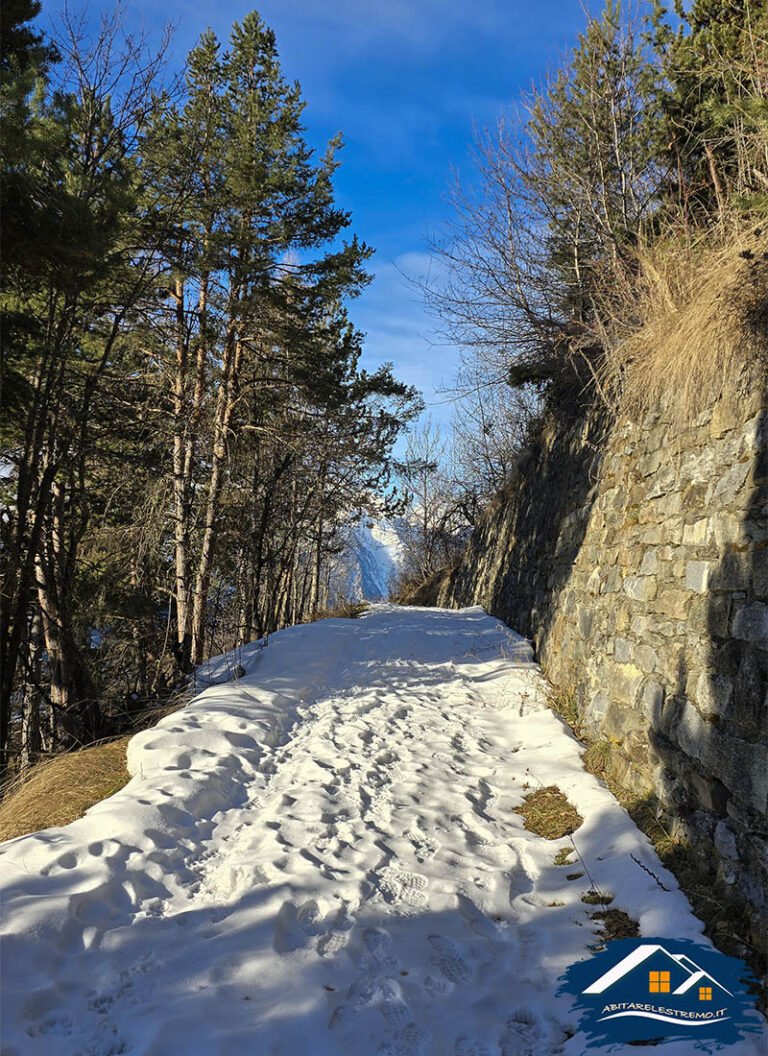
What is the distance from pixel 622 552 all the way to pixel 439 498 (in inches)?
712

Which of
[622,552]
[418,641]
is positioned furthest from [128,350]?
[622,552]

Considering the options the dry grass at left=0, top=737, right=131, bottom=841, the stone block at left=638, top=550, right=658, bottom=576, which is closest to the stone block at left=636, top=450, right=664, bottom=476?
the stone block at left=638, top=550, right=658, bottom=576

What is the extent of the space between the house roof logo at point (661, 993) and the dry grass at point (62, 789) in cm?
294

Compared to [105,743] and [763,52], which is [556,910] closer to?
[105,743]

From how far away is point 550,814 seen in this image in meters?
3.91

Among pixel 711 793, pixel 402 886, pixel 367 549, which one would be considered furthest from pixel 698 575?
pixel 367 549

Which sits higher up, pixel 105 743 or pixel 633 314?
pixel 633 314

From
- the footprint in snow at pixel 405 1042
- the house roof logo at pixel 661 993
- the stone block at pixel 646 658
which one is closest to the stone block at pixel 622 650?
the stone block at pixel 646 658

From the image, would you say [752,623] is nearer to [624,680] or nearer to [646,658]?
[646,658]

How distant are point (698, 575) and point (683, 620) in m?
0.31

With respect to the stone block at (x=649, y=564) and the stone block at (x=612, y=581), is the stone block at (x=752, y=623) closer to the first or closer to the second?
the stone block at (x=649, y=564)

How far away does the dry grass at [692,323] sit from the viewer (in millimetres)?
3359

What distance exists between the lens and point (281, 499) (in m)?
13.7

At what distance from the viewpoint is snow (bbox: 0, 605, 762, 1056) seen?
217 cm
